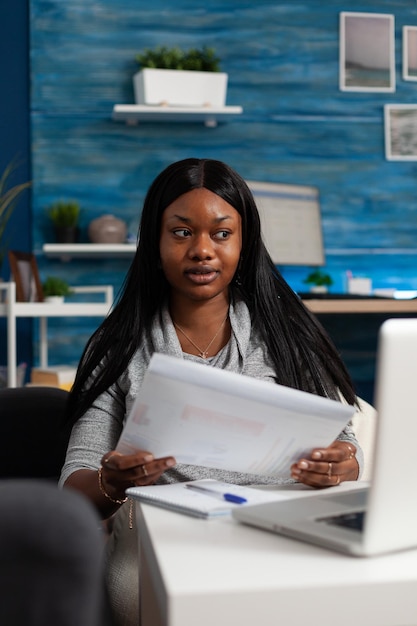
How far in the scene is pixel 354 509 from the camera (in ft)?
3.41

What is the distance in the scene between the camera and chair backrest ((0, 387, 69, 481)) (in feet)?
5.79

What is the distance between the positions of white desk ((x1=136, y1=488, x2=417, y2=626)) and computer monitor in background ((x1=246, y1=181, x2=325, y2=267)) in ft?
10.7

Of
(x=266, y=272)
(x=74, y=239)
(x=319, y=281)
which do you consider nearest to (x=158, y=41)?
(x=74, y=239)

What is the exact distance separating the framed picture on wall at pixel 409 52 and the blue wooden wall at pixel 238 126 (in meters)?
0.03

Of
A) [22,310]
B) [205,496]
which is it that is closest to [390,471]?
[205,496]

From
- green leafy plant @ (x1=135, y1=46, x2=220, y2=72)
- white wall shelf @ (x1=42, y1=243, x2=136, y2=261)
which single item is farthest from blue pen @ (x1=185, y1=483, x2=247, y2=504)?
green leafy plant @ (x1=135, y1=46, x2=220, y2=72)

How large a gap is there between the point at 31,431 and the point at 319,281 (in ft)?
8.03

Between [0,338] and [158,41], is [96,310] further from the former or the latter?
[158,41]

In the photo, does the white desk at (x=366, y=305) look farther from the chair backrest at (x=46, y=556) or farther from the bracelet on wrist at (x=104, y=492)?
the chair backrest at (x=46, y=556)

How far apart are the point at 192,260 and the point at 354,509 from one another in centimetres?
64

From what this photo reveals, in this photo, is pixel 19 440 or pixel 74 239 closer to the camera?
pixel 19 440

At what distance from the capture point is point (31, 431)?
1.78 m

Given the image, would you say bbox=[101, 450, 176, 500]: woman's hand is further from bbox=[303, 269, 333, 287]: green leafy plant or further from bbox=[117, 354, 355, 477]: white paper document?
bbox=[303, 269, 333, 287]: green leafy plant

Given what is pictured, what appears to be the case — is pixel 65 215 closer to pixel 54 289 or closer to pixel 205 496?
pixel 54 289
